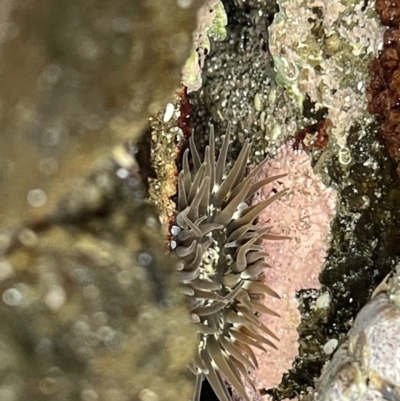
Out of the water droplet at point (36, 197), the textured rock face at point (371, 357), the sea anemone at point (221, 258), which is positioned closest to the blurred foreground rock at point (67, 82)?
the water droplet at point (36, 197)

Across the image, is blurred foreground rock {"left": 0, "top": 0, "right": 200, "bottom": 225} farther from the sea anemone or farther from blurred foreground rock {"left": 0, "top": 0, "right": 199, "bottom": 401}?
the sea anemone

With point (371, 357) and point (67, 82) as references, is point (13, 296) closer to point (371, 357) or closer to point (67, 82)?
point (67, 82)

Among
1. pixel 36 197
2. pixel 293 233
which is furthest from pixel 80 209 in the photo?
pixel 293 233

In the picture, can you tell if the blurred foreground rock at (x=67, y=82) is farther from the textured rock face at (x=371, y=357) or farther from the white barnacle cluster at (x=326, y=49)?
the textured rock face at (x=371, y=357)

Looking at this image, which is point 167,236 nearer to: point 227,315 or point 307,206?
point 227,315

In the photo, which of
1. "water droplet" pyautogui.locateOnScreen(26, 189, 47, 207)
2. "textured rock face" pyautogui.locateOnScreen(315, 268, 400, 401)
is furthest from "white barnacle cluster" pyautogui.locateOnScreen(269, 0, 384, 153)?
"water droplet" pyautogui.locateOnScreen(26, 189, 47, 207)
